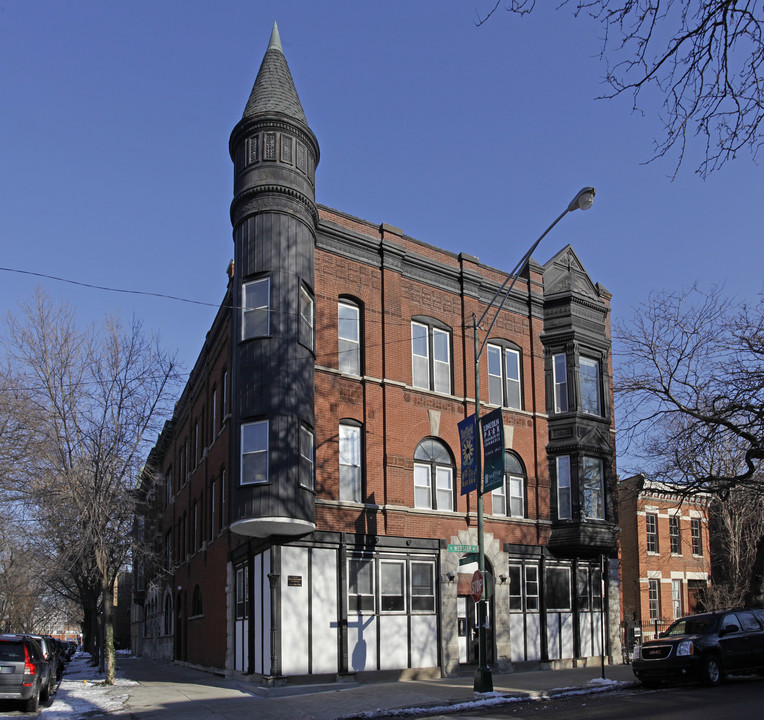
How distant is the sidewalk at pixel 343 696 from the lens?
15.7 metres

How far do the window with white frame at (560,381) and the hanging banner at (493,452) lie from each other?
33.2 ft

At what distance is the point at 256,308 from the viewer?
21125mm

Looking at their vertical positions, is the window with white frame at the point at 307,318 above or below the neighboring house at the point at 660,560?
above

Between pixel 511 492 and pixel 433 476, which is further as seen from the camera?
pixel 511 492

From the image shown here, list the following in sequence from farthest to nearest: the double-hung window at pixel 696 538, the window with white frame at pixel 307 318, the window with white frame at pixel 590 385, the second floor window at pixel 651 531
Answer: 1. the double-hung window at pixel 696 538
2. the second floor window at pixel 651 531
3. the window with white frame at pixel 590 385
4. the window with white frame at pixel 307 318

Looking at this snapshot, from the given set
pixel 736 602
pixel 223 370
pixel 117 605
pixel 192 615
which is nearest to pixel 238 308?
pixel 223 370

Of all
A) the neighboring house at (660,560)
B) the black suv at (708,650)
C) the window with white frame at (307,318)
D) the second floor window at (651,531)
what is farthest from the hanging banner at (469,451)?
the second floor window at (651,531)

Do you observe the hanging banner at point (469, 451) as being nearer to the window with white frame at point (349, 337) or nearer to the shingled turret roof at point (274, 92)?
the window with white frame at point (349, 337)

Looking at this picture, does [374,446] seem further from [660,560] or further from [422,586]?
[660,560]

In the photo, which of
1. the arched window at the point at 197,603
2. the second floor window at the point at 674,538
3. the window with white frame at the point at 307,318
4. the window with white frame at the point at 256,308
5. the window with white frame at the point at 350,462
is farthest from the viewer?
the second floor window at the point at 674,538

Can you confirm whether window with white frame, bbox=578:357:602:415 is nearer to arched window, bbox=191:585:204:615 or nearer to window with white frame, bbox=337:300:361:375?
window with white frame, bbox=337:300:361:375

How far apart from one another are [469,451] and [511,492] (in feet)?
23.9

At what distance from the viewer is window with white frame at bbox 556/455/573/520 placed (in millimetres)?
27156

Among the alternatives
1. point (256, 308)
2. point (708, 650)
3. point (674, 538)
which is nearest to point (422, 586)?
point (708, 650)
